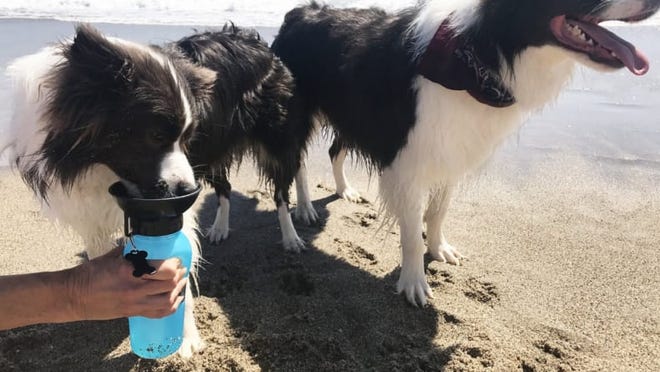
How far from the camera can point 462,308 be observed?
10.5ft

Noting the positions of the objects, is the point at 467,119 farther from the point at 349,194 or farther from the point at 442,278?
the point at 349,194

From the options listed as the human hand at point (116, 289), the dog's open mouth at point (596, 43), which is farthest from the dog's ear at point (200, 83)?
the dog's open mouth at point (596, 43)

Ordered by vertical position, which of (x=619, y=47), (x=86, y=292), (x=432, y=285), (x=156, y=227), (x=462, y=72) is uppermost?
(x=619, y=47)

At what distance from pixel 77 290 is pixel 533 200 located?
12.3ft

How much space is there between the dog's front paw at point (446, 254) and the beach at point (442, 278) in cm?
5

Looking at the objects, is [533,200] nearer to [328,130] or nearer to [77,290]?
[328,130]

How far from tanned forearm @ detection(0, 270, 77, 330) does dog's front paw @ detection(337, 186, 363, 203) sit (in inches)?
124

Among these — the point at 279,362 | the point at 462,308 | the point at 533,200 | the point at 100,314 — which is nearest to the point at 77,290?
the point at 100,314

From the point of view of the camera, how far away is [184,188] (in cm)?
202

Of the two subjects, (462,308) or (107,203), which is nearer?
(107,203)

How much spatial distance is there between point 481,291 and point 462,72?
4.56 feet

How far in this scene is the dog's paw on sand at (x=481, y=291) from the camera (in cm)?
330

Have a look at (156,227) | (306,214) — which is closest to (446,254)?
(306,214)

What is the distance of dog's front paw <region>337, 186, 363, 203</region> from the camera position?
15.5 ft
